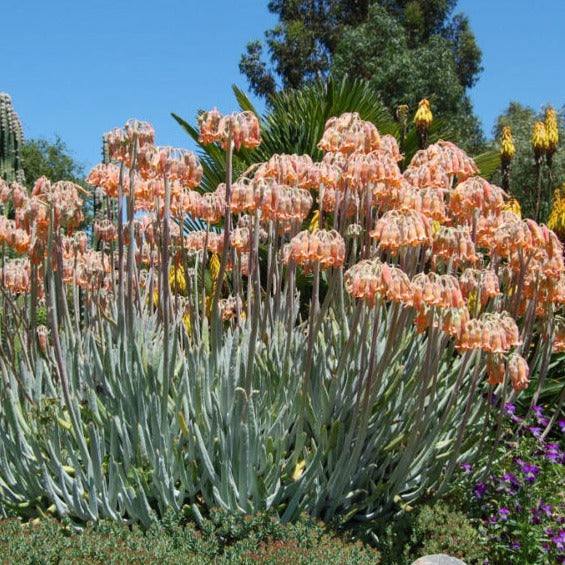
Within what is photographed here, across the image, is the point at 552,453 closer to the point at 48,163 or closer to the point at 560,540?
the point at 560,540

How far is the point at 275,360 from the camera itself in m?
4.73

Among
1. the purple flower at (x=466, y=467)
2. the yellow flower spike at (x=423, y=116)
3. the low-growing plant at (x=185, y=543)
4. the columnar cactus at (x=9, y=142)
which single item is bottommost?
the low-growing plant at (x=185, y=543)

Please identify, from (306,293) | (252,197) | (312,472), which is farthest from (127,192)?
(306,293)

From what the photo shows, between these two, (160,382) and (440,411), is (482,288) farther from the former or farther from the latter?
(160,382)

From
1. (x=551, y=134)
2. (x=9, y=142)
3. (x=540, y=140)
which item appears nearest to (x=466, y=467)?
(x=540, y=140)

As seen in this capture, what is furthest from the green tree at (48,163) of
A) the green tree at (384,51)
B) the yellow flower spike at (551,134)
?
the yellow flower spike at (551,134)

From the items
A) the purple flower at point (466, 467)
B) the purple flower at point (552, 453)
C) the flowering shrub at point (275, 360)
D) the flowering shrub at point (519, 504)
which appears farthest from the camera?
the purple flower at point (552, 453)

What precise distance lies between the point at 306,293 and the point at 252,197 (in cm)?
534

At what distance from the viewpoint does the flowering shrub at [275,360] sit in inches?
150

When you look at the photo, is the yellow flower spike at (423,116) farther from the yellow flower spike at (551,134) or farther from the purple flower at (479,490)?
the purple flower at (479,490)

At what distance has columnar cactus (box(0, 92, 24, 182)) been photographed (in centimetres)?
1106

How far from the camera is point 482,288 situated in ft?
13.9

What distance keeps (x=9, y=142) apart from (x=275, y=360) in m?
7.96

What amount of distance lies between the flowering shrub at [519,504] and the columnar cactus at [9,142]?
840 centimetres
